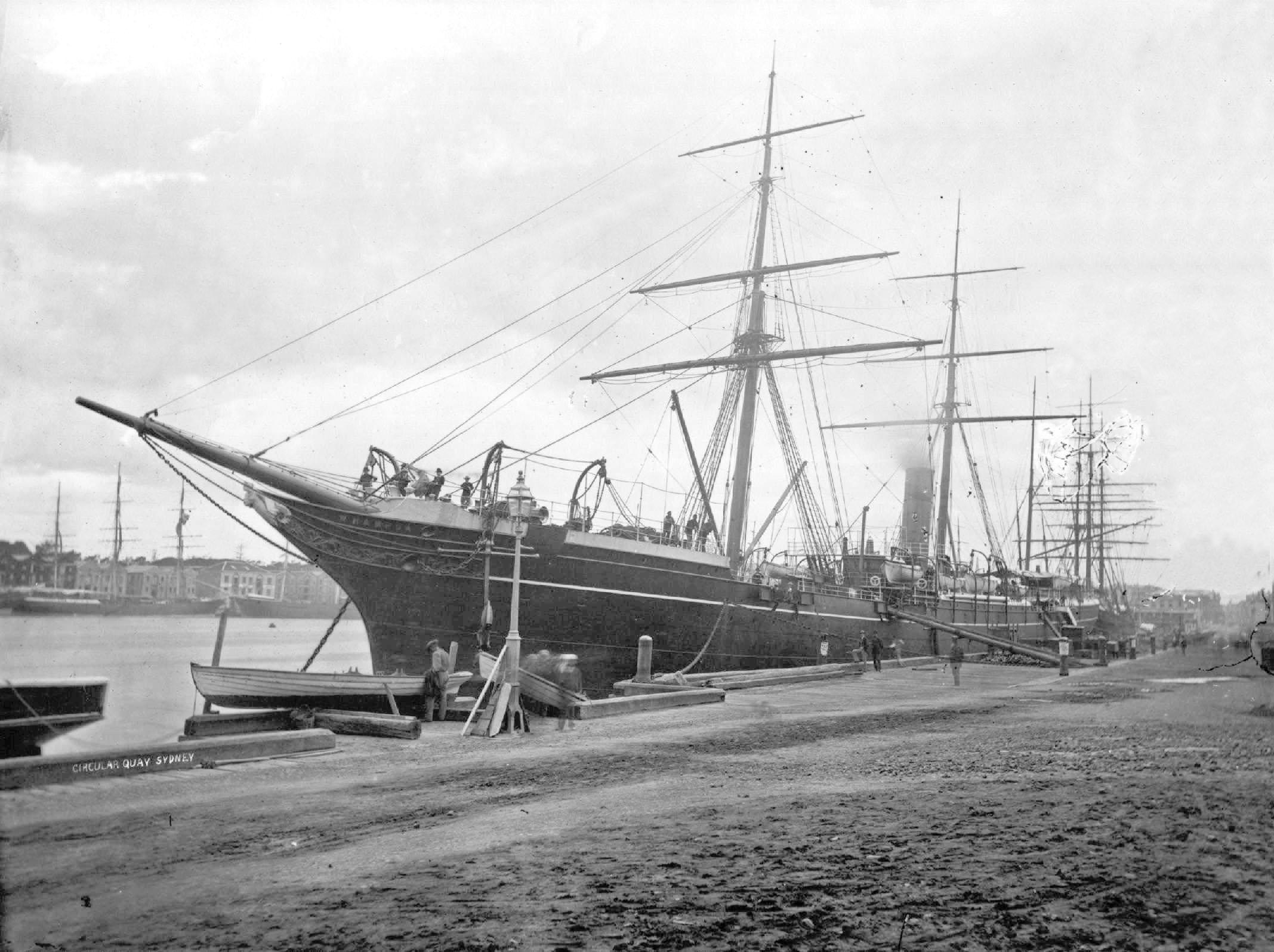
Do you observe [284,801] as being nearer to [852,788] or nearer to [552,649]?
[852,788]

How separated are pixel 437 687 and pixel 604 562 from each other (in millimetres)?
8625

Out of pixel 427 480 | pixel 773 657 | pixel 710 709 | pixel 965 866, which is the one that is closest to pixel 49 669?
pixel 427 480

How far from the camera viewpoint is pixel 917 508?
159ft

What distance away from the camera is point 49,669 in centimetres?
4278

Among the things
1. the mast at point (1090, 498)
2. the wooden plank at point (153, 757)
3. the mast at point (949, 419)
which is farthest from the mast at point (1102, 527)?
the wooden plank at point (153, 757)

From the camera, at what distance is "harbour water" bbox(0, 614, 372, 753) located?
25266 mm

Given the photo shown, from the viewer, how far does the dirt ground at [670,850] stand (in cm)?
450

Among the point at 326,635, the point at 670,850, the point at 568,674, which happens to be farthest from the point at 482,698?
the point at 326,635

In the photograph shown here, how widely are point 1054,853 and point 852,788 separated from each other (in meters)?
2.76

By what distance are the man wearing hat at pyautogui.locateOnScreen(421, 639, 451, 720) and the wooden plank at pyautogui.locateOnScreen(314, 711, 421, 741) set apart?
1977mm

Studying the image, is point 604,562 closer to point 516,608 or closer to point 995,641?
point 516,608

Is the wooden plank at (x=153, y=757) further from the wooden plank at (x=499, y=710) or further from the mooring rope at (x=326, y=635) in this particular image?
the mooring rope at (x=326, y=635)

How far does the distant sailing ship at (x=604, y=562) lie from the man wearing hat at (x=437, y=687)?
12.0 feet

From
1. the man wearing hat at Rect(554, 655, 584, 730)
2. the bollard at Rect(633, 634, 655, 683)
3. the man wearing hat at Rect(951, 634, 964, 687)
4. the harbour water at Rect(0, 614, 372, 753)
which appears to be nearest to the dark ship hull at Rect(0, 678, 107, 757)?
the harbour water at Rect(0, 614, 372, 753)
